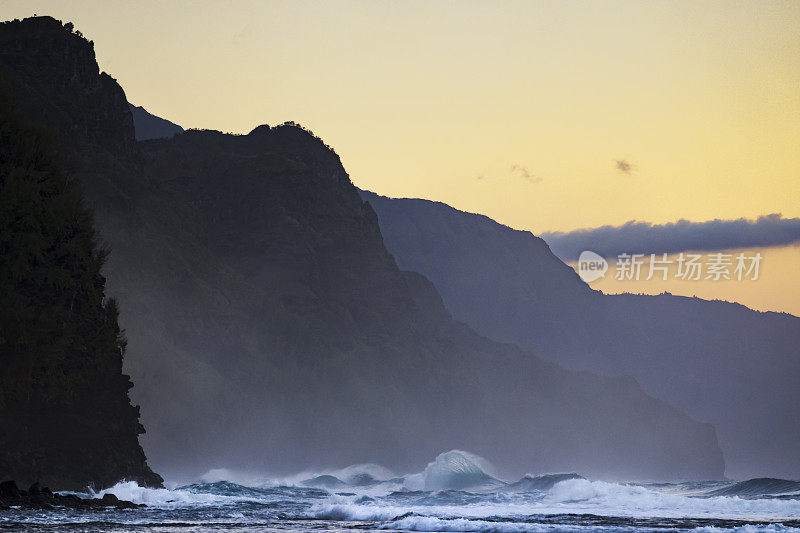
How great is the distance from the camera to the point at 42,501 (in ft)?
100

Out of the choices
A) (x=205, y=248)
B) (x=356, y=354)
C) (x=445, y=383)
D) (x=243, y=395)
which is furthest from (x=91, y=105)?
(x=445, y=383)

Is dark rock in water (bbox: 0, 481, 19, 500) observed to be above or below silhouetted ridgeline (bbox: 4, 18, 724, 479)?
below

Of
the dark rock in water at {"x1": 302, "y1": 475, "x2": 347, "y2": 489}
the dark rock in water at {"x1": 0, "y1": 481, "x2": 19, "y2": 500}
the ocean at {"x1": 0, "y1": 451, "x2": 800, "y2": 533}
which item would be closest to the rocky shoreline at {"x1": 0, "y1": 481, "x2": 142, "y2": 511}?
the dark rock in water at {"x1": 0, "y1": 481, "x2": 19, "y2": 500}

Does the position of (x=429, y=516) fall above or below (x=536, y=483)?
below

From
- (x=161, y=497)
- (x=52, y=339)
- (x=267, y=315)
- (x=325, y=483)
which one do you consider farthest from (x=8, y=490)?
(x=267, y=315)

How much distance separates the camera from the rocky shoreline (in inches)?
1153

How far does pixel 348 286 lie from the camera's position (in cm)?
14838

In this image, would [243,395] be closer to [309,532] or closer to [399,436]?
[399,436]

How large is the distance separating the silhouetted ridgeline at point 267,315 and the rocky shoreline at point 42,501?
46032mm

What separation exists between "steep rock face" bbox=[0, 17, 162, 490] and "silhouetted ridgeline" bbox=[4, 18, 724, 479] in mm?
30401

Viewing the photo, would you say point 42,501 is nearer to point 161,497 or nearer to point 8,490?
point 8,490

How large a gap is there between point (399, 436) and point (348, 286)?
88.0ft

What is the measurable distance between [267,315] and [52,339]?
8250 cm

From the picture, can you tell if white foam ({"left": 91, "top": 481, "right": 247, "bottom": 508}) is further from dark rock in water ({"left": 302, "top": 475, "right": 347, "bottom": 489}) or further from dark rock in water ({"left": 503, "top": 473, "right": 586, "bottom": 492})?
dark rock in water ({"left": 302, "top": 475, "right": 347, "bottom": 489})
